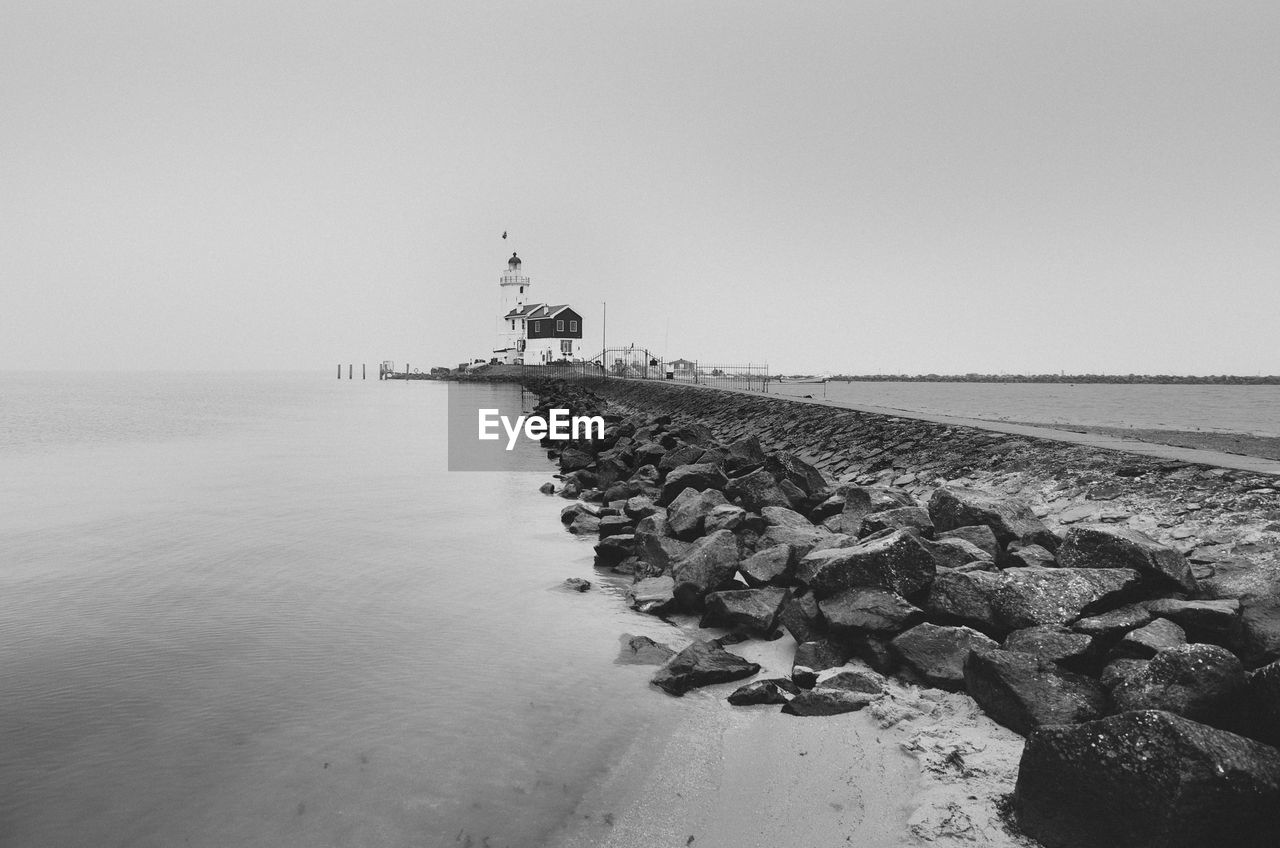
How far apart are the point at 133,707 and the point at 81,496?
1500 cm

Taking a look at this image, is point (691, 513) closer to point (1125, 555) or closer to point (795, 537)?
point (795, 537)

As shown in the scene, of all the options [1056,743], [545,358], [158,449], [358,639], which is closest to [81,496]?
[158,449]

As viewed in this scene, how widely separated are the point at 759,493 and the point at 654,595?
325 centimetres

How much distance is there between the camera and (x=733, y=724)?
5.08 m

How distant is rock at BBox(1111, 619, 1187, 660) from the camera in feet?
14.4

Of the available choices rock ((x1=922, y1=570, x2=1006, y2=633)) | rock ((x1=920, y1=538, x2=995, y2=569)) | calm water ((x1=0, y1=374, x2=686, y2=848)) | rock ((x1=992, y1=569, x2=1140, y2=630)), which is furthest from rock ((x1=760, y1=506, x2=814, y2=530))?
rock ((x1=992, y1=569, x2=1140, y2=630))

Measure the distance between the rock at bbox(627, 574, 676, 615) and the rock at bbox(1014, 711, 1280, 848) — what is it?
4.53 m

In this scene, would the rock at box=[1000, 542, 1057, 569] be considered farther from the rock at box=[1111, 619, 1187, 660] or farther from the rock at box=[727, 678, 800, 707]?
the rock at box=[727, 678, 800, 707]

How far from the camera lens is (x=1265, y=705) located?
139 inches

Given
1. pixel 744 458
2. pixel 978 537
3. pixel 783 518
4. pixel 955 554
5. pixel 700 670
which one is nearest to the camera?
pixel 700 670

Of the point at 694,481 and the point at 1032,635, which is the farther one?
the point at 694,481

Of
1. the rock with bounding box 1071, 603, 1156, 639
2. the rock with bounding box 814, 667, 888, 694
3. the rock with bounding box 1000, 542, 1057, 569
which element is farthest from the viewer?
the rock with bounding box 1000, 542, 1057, 569

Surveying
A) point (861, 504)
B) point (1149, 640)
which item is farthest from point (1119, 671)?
point (861, 504)

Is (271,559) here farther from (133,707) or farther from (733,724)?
(733,724)
